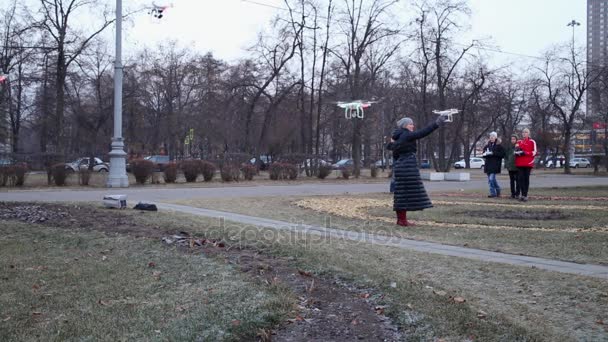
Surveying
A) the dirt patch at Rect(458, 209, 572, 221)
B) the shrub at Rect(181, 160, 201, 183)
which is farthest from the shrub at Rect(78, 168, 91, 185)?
the dirt patch at Rect(458, 209, 572, 221)

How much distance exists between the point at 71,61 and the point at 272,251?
37.3 metres

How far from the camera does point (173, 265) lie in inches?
261

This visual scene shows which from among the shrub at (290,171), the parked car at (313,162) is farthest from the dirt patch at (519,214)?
the parked car at (313,162)

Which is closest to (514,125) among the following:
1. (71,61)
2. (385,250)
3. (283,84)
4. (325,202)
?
(283,84)

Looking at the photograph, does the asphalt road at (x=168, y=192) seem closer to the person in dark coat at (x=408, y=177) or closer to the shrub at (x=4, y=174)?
the shrub at (x=4, y=174)

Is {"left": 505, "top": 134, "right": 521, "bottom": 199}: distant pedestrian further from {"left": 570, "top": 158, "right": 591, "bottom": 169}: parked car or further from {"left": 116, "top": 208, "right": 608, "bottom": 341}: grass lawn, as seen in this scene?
{"left": 570, "top": 158, "right": 591, "bottom": 169}: parked car

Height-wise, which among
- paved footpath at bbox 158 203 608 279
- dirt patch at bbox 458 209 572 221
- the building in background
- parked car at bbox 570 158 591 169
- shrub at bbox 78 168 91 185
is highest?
the building in background

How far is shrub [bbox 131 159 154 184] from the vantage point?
26.8 m

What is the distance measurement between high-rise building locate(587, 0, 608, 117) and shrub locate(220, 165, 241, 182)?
107 feet

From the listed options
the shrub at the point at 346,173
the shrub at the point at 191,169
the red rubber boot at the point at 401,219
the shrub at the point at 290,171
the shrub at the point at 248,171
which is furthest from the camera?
the shrub at the point at 346,173

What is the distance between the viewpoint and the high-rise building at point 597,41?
161 ft

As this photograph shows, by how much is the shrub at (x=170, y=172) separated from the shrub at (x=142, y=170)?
83 cm

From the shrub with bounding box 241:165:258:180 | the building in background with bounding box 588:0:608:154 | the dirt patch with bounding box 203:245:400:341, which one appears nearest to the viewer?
the dirt patch with bounding box 203:245:400:341

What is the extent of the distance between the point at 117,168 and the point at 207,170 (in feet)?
20.9
